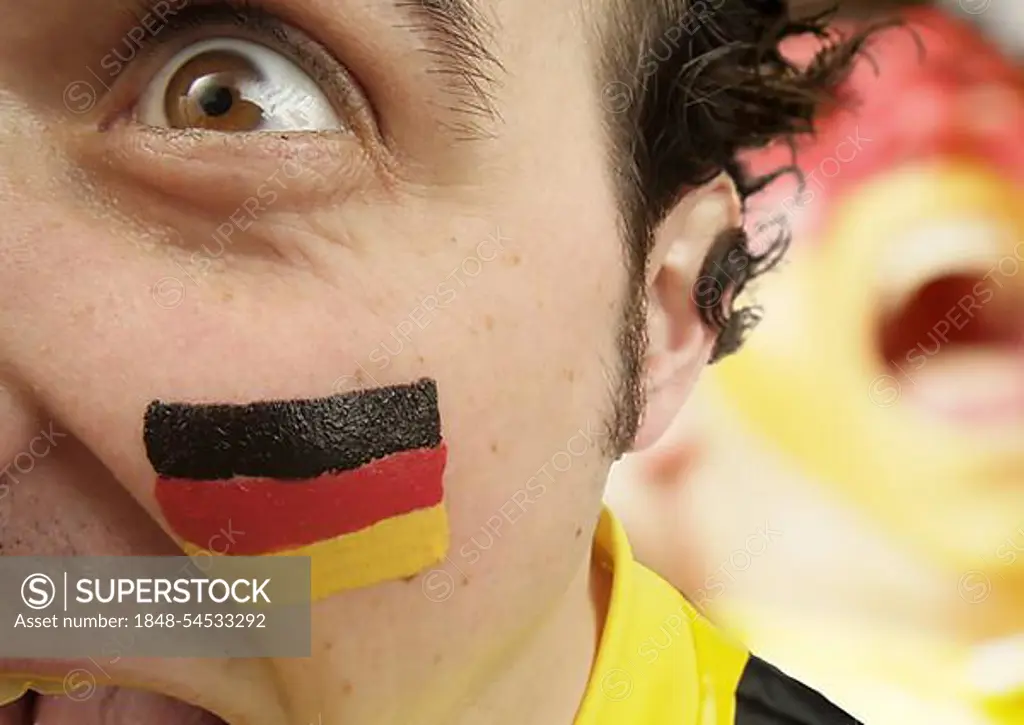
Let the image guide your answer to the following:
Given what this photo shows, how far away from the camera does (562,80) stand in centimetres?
67

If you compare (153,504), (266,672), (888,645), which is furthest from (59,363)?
(888,645)

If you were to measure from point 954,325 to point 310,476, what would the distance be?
1.20 metres

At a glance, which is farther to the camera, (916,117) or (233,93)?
(916,117)

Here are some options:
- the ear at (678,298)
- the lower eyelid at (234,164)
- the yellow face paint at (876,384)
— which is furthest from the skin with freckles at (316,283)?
the yellow face paint at (876,384)

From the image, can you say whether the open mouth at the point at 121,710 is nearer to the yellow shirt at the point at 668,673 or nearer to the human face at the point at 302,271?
the human face at the point at 302,271

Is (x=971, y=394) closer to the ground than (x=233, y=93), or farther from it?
closer to the ground

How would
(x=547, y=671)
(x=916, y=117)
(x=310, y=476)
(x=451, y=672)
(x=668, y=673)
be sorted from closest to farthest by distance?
(x=310, y=476) → (x=451, y=672) → (x=547, y=671) → (x=668, y=673) → (x=916, y=117)

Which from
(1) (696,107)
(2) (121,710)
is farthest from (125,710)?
(1) (696,107)

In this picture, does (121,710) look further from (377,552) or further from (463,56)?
(463,56)

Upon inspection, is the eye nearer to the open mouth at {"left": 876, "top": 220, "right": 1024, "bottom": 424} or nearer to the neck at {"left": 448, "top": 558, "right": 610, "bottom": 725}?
the neck at {"left": 448, "top": 558, "right": 610, "bottom": 725}

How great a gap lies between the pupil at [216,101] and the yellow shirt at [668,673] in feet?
1.65

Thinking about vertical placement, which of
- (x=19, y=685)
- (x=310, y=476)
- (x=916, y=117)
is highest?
(x=310, y=476)

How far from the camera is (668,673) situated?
3.01 feet

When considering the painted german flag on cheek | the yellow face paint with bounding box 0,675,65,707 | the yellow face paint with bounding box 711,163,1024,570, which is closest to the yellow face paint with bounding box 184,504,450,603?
the painted german flag on cheek
